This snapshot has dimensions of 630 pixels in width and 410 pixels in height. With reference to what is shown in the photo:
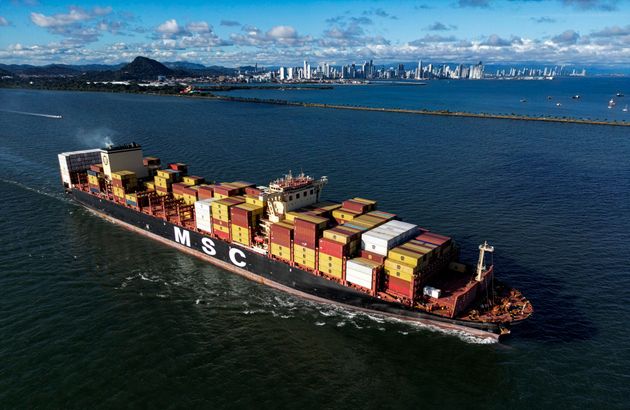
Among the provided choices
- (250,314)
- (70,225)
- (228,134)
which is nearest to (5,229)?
(70,225)

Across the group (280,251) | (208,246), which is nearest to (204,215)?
(208,246)

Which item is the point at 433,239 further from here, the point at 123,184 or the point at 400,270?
the point at 123,184

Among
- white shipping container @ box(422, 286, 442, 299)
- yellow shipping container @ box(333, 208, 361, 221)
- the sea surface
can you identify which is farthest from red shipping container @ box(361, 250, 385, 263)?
the sea surface

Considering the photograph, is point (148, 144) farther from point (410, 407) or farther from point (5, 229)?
point (410, 407)

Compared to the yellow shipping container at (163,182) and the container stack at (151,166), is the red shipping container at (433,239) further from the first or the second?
the container stack at (151,166)

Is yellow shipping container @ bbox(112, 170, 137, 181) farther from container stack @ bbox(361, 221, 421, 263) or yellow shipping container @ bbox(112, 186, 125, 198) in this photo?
container stack @ bbox(361, 221, 421, 263)

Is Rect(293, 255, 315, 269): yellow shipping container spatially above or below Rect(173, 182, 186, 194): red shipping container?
below
